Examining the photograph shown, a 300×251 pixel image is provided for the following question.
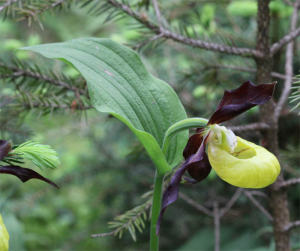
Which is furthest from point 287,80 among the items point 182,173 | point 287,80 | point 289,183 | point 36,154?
point 36,154

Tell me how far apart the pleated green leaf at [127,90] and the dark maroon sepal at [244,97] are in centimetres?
11

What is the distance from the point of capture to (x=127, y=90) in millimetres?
565

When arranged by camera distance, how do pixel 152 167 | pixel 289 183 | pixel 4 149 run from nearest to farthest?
pixel 4 149, pixel 289 183, pixel 152 167

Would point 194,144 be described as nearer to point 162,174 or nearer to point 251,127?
point 162,174

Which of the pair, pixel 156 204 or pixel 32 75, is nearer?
pixel 156 204

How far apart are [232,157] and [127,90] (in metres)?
0.24

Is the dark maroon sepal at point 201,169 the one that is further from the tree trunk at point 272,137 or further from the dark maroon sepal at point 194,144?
the tree trunk at point 272,137

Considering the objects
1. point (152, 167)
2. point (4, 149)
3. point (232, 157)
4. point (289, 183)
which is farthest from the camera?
point (152, 167)

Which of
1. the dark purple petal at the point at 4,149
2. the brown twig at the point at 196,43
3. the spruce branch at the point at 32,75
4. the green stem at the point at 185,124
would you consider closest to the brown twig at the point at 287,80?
the brown twig at the point at 196,43

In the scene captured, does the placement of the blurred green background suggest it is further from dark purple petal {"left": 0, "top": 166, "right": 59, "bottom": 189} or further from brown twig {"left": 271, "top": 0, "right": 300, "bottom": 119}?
dark purple petal {"left": 0, "top": 166, "right": 59, "bottom": 189}

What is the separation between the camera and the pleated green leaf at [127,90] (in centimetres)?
51

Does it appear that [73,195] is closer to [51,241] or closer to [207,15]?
[51,241]

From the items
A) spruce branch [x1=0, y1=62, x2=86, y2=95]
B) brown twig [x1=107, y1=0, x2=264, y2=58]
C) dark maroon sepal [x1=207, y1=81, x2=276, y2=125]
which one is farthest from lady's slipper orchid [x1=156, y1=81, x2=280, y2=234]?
spruce branch [x1=0, y1=62, x2=86, y2=95]

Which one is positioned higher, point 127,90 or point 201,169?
point 127,90
